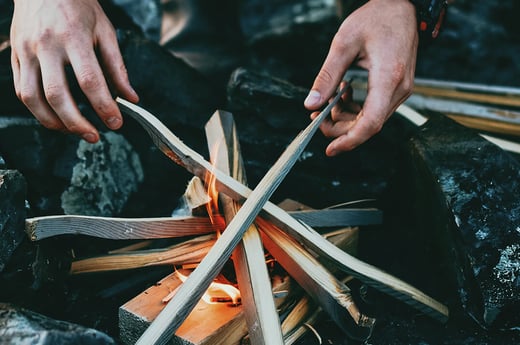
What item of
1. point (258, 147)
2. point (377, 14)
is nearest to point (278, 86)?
point (258, 147)

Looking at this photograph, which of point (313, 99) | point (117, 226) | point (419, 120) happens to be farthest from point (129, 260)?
point (419, 120)

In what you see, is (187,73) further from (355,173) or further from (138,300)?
(138,300)

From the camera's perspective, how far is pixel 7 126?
6.53ft

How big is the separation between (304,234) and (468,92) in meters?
2.01

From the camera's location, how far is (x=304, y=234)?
155 cm

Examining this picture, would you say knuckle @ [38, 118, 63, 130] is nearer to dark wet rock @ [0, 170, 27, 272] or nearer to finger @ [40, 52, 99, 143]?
finger @ [40, 52, 99, 143]

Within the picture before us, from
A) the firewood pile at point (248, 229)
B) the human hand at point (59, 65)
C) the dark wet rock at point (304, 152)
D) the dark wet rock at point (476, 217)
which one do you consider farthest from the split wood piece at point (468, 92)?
the human hand at point (59, 65)

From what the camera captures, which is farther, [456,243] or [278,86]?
[278,86]

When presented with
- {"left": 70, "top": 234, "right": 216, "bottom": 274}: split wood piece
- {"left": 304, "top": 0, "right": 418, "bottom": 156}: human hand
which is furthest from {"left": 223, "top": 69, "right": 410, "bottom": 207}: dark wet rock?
{"left": 70, "top": 234, "right": 216, "bottom": 274}: split wood piece

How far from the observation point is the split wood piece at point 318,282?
1461 millimetres

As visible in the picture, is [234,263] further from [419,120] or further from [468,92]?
[468,92]

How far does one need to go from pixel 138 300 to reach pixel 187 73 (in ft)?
4.79

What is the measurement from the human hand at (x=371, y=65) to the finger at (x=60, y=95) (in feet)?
2.55

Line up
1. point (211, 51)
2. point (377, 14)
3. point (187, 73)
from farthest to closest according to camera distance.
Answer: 1. point (211, 51)
2. point (187, 73)
3. point (377, 14)
